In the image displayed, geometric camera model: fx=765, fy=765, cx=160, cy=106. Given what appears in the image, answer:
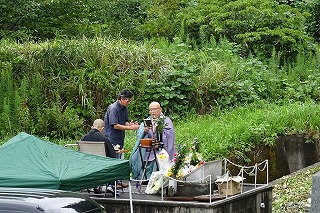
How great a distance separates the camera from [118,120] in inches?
589

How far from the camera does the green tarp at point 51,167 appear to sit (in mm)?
10820

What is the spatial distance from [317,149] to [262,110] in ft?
7.54

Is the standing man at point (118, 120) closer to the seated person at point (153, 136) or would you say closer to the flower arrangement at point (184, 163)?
the seated person at point (153, 136)

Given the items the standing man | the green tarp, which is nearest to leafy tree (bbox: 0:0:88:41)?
the standing man

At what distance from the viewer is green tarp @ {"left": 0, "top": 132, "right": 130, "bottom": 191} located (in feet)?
35.5

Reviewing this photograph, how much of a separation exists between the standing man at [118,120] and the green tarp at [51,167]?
2952 millimetres

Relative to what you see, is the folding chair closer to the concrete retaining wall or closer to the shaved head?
the concrete retaining wall

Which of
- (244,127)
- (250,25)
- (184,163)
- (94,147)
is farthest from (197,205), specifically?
(250,25)

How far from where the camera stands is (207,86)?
21891mm

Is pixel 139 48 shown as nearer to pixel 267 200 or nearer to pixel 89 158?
pixel 267 200

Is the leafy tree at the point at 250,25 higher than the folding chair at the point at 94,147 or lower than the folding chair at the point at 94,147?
higher

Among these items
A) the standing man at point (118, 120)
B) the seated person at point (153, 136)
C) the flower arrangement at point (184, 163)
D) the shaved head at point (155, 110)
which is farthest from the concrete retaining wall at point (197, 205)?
the shaved head at point (155, 110)

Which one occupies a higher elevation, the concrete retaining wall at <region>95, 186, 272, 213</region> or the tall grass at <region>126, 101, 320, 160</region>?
the tall grass at <region>126, 101, 320, 160</region>

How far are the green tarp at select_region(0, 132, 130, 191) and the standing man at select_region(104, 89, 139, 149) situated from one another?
2.95 m
